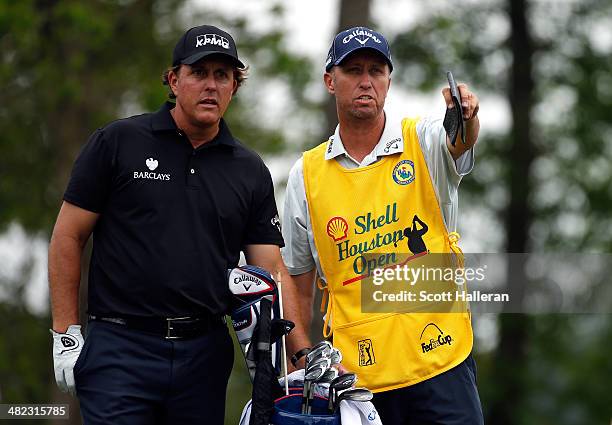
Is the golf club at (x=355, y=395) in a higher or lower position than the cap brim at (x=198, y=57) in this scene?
lower

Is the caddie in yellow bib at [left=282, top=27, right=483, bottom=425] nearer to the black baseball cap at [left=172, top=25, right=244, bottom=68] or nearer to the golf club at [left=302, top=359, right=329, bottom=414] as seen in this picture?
the golf club at [left=302, top=359, right=329, bottom=414]

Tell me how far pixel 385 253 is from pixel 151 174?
3.96 feet

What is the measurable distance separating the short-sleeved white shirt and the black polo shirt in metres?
0.39

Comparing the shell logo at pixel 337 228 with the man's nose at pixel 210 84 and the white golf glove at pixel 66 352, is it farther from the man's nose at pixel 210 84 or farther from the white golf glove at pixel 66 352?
the white golf glove at pixel 66 352

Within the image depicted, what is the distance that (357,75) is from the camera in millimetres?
5629

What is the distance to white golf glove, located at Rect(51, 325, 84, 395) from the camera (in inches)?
209

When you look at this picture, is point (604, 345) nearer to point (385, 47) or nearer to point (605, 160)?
point (605, 160)

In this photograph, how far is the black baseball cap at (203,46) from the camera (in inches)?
215

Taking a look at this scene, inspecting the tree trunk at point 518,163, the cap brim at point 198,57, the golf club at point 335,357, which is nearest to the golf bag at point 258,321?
the golf club at point 335,357

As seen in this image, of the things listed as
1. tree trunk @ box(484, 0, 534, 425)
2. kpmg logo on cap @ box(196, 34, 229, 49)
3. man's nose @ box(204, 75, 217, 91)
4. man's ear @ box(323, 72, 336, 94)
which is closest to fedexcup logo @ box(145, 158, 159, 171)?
man's nose @ box(204, 75, 217, 91)

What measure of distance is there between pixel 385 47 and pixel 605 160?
15820mm

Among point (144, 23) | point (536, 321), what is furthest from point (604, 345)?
point (144, 23)

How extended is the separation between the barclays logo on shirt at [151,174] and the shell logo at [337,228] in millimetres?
848

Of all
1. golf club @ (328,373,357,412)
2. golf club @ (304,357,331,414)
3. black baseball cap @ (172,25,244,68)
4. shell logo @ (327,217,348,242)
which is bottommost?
golf club @ (328,373,357,412)
